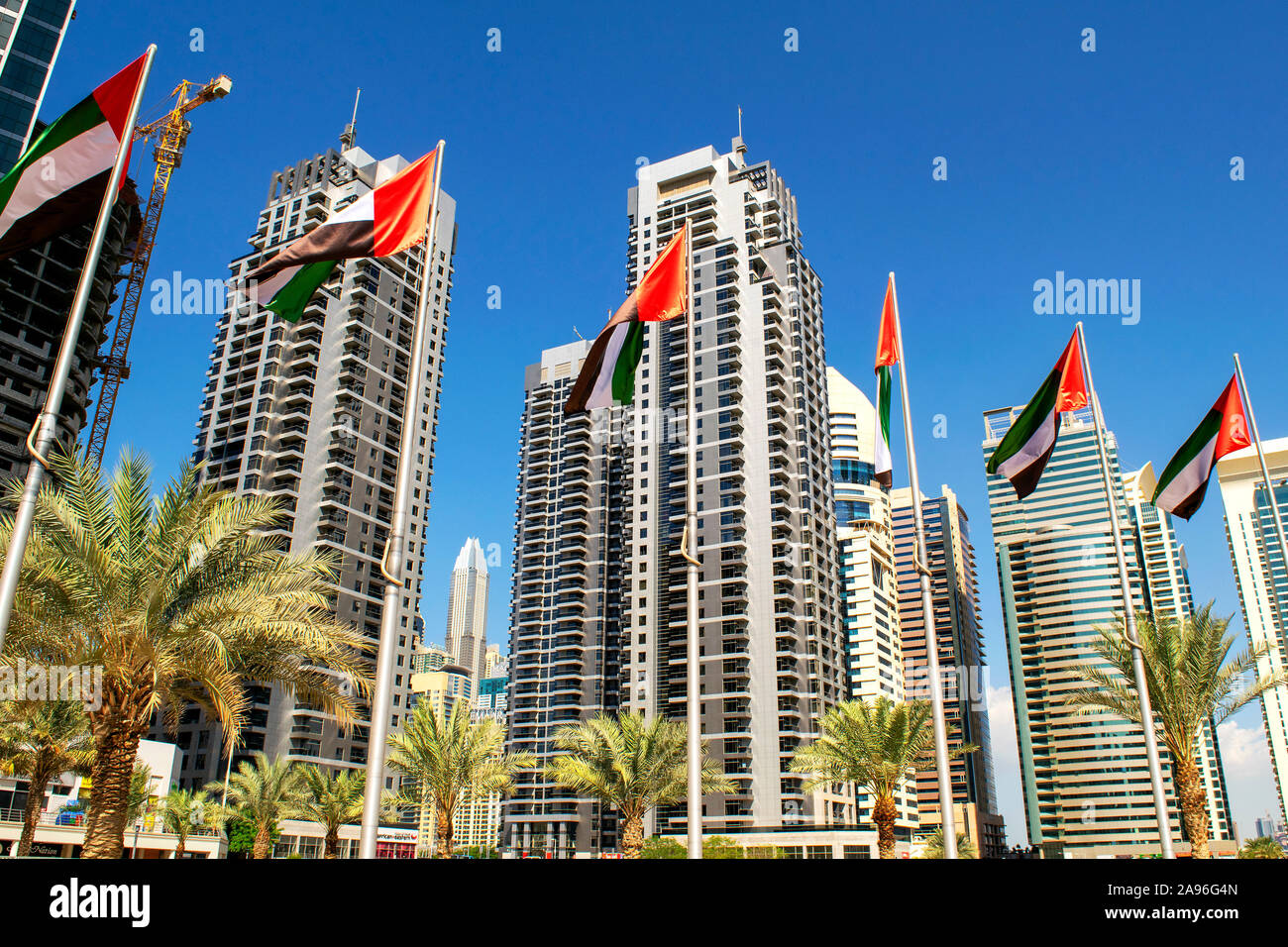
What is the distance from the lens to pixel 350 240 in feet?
52.0

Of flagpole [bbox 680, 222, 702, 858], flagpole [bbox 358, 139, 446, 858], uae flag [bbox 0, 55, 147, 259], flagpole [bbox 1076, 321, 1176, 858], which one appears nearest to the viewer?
flagpole [bbox 358, 139, 446, 858]

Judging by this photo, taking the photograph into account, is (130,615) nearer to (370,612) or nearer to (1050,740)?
(370,612)

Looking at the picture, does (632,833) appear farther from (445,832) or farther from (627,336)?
(627,336)

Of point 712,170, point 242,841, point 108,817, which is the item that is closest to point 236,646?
point 108,817

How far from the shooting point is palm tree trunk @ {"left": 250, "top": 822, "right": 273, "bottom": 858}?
174 feet

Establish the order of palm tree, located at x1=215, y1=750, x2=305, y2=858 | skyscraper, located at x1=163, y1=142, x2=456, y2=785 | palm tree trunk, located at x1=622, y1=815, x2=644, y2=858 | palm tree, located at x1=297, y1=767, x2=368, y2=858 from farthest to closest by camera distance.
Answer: skyscraper, located at x1=163, y1=142, x2=456, y2=785 < palm tree, located at x1=215, y1=750, x2=305, y2=858 < palm tree, located at x1=297, y1=767, x2=368, y2=858 < palm tree trunk, located at x1=622, y1=815, x2=644, y2=858

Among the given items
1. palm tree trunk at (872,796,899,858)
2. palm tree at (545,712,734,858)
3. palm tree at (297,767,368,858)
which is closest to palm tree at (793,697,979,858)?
palm tree trunk at (872,796,899,858)

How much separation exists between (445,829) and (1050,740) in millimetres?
181640

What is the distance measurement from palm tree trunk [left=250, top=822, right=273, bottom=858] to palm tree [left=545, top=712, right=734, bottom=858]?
23.4m

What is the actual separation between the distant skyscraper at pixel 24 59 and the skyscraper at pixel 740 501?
58.3m

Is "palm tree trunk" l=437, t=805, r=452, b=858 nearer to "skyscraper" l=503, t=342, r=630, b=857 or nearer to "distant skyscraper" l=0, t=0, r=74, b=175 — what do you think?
"skyscraper" l=503, t=342, r=630, b=857

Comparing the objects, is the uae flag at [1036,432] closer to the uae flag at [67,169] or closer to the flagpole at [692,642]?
the flagpole at [692,642]

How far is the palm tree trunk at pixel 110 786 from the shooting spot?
→ 1510 cm

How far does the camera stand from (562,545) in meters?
119
